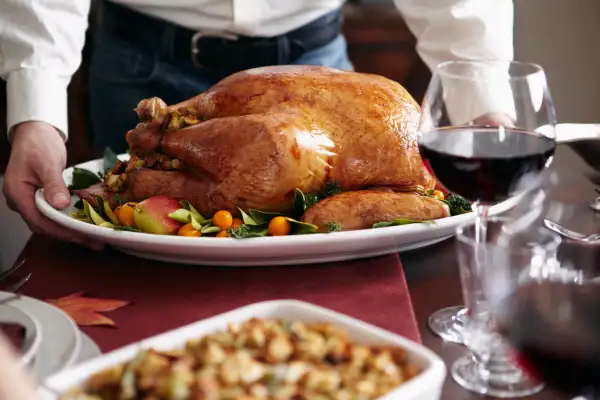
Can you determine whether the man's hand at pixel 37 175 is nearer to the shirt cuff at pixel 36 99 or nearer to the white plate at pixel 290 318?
the shirt cuff at pixel 36 99

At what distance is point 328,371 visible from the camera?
57 cm

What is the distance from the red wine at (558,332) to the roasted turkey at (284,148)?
0.40 metres

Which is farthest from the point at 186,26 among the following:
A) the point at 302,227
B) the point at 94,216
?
the point at 302,227

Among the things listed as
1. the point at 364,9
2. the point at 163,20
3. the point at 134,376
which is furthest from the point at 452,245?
the point at 364,9

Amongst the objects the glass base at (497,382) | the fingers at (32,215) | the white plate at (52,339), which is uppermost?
the white plate at (52,339)

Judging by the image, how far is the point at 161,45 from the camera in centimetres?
168

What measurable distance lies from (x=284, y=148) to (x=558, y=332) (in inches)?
21.2

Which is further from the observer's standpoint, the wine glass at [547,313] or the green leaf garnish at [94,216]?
the green leaf garnish at [94,216]

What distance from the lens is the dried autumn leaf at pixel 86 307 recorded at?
0.84 metres

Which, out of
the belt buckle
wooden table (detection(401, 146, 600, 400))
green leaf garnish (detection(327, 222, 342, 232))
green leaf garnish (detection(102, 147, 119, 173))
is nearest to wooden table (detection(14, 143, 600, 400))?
wooden table (detection(401, 146, 600, 400))

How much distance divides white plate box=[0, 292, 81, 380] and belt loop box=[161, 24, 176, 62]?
992 mm

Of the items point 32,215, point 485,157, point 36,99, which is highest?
point 485,157

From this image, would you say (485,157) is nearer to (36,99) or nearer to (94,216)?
(94,216)

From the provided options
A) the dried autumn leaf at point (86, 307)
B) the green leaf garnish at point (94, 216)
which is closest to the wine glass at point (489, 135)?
the dried autumn leaf at point (86, 307)
